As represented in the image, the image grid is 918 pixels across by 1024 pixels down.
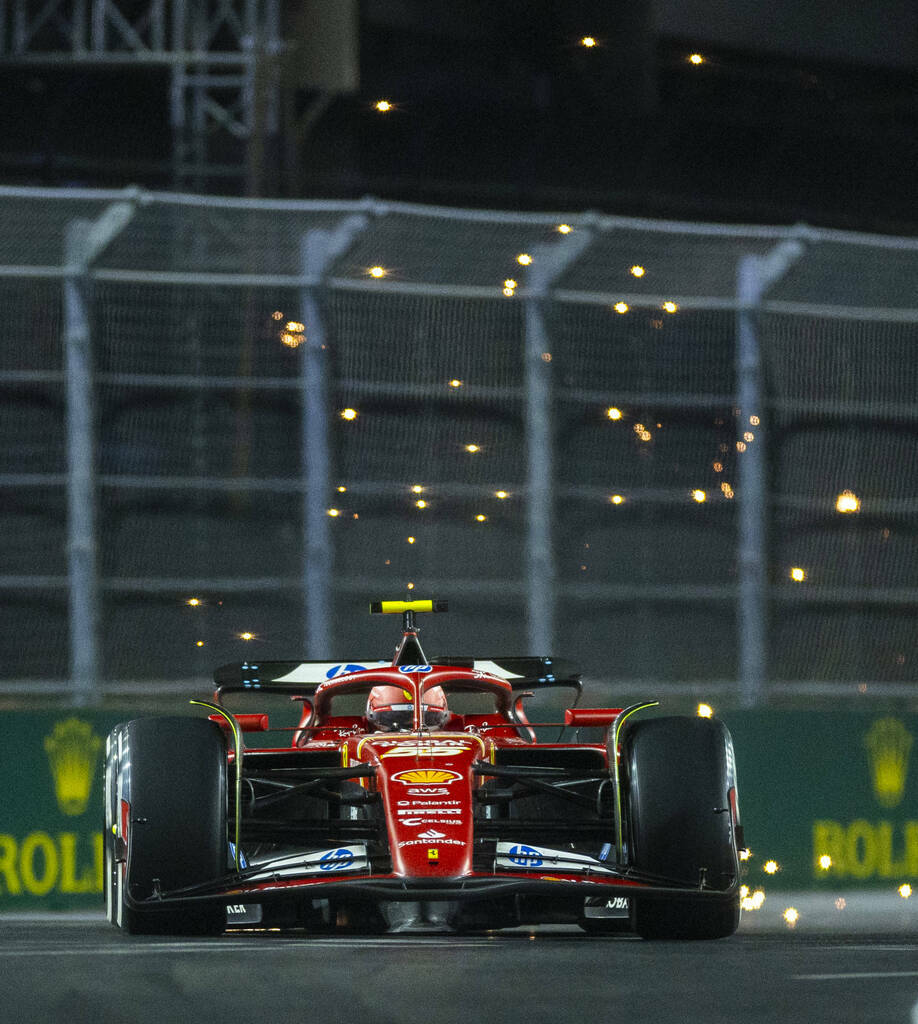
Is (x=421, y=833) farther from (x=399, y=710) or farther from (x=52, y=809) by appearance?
(x=52, y=809)

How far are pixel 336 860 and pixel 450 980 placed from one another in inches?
65.4

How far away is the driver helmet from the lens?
26.6 feet

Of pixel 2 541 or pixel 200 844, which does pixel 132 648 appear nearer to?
pixel 2 541

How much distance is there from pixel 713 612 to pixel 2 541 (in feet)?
15.4

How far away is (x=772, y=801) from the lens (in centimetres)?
1077

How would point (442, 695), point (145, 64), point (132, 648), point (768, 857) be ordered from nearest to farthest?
point (442, 695) < point (768, 857) < point (132, 648) < point (145, 64)

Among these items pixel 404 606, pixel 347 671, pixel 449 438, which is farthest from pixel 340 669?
pixel 449 438

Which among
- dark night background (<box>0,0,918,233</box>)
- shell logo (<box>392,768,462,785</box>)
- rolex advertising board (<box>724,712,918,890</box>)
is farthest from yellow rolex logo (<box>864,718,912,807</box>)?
dark night background (<box>0,0,918,233</box>)

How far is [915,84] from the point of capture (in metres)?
20.3

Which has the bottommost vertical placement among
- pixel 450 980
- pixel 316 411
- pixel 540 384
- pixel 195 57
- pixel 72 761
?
pixel 450 980

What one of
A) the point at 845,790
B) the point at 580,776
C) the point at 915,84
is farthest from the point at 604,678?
the point at 915,84

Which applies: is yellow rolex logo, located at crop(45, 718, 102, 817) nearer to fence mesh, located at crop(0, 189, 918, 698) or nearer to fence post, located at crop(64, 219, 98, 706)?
fence post, located at crop(64, 219, 98, 706)

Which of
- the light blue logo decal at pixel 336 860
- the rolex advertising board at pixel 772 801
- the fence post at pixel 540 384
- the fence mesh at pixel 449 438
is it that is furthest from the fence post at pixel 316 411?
the light blue logo decal at pixel 336 860

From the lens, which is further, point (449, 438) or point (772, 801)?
point (449, 438)
